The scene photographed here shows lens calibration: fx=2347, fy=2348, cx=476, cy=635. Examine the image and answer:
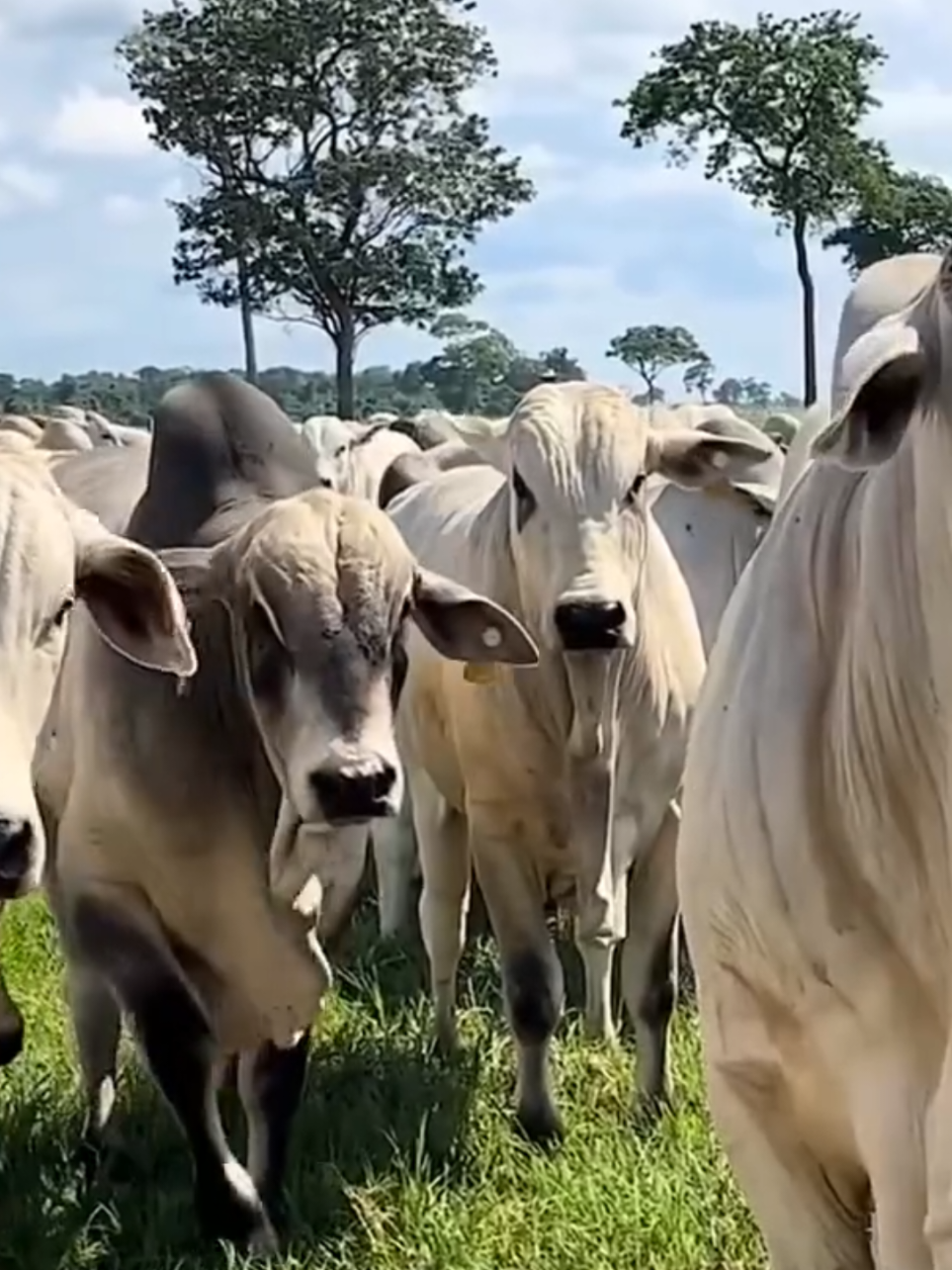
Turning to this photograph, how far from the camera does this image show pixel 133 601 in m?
3.52

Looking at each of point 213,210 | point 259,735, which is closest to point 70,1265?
point 259,735

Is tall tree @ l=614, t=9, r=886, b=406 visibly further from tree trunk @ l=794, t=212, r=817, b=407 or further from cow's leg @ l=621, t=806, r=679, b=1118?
cow's leg @ l=621, t=806, r=679, b=1118

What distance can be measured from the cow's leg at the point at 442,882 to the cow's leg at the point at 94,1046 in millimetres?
987

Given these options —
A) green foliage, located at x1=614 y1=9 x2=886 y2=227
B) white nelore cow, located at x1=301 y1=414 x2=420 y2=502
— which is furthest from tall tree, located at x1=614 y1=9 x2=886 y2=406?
white nelore cow, located at x1=301 y1=414 x2=420 y2=502

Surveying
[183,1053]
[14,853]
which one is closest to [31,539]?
[14,853]

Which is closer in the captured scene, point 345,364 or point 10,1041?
point 10,1041

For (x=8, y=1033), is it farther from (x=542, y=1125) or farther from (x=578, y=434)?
(x=578, y=434)

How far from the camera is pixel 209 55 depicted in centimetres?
3106

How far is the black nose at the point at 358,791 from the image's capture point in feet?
11.6

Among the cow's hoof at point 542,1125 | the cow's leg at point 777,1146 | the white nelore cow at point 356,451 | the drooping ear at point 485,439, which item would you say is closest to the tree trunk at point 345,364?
the white nelore cow at point 356,451

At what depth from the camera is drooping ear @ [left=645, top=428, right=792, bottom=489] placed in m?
4.78

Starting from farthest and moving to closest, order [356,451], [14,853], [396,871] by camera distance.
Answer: [356,451] → [396,871] → [14,853]

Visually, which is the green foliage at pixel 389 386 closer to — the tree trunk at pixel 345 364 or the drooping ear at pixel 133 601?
the tree trunk at pixel 345 364

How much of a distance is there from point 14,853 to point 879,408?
55.1 inches
